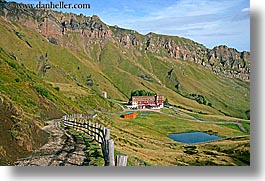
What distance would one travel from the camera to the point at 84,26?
930 cm

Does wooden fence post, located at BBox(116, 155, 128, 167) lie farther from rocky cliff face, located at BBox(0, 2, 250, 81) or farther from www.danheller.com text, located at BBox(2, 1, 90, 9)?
www.danheller.com text, located at BBox(2, 1, 90, 9)

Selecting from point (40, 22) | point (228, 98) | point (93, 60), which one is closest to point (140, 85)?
point (93, 60)

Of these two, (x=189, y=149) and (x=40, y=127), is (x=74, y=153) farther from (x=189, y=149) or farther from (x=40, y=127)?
(x=189, y=149)

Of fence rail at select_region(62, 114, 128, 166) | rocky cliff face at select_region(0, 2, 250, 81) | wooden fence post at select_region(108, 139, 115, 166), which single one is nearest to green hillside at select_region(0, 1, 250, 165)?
rocky cliff face at select_region(0, 2, 250, 81)

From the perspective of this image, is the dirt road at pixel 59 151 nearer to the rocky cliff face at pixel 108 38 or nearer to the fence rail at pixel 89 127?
the fence rail at pixel 89 127

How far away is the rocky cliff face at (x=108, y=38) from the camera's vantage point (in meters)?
9.11

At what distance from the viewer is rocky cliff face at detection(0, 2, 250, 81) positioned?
9109mm

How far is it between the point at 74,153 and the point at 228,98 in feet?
10.4

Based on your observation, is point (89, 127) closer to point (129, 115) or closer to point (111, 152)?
point (129, 115)

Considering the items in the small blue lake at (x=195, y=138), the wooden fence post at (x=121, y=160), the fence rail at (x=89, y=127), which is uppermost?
the fence rail at (x=89, y=127)

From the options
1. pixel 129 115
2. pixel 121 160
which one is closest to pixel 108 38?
pixel 129 115

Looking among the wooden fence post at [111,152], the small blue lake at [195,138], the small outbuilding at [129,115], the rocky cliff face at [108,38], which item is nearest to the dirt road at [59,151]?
the wooden fence post at [111,152]

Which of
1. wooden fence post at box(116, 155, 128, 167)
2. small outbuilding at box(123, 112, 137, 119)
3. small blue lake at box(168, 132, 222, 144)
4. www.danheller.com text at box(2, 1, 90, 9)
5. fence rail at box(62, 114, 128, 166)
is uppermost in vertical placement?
www.danheller.com text at box(2, 1, 90, 9)

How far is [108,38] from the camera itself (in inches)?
372
